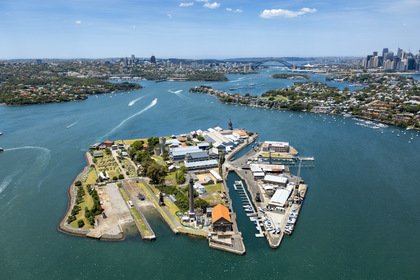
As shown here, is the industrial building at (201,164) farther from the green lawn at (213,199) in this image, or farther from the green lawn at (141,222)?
the green lawn at (141,222)

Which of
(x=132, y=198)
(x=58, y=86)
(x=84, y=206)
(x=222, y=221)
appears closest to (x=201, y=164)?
(x=132, y=198)

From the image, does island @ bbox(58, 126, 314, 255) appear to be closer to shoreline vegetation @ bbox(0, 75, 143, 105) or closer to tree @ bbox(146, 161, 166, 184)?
tree @ bbox(146, 161, 166, 184)

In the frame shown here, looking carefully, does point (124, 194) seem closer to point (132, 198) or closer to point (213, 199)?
point (132, 198)

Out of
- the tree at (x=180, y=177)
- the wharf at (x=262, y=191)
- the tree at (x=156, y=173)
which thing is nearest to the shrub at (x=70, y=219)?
the tree at (x=156, y=173)

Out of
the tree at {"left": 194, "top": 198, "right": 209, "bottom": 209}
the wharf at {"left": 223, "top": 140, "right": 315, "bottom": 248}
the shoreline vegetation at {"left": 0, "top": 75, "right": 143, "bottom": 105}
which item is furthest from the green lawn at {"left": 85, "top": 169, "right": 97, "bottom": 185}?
the shoreline vegetation at {"left": 0, "top": 75, "right": 143, "bottom": 105}

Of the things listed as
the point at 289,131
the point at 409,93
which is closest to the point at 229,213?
the point at 289,131
